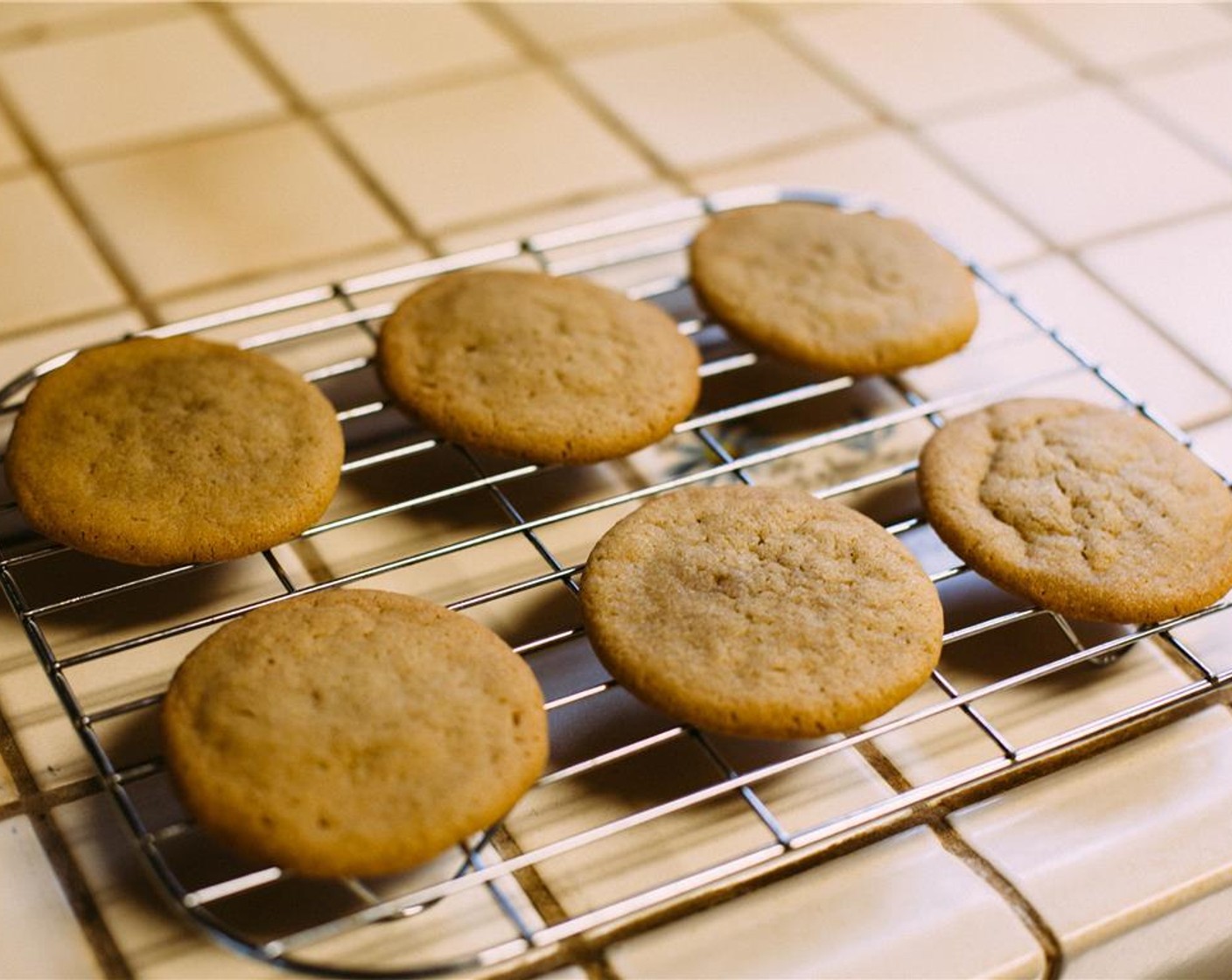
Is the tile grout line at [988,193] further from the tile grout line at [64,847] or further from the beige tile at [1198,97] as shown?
the tile grout line at [64,847]

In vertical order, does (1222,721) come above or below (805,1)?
below

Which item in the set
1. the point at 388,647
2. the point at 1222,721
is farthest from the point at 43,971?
the point at 1222,721

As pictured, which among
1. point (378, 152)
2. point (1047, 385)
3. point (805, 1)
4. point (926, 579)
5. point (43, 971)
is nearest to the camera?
point (43, 971)

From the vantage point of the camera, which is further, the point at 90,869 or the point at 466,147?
the point at 466,147

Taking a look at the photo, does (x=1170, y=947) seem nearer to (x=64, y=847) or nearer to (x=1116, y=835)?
(x=1116, y=835)

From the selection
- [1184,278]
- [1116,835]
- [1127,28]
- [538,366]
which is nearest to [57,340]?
[538,366]

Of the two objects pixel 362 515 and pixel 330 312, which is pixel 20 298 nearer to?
pixel 330 312

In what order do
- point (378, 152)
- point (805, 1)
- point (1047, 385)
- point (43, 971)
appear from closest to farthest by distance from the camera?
point (43, 971) < point (1047, 385) < point (378, 152) < point (805, 1)
